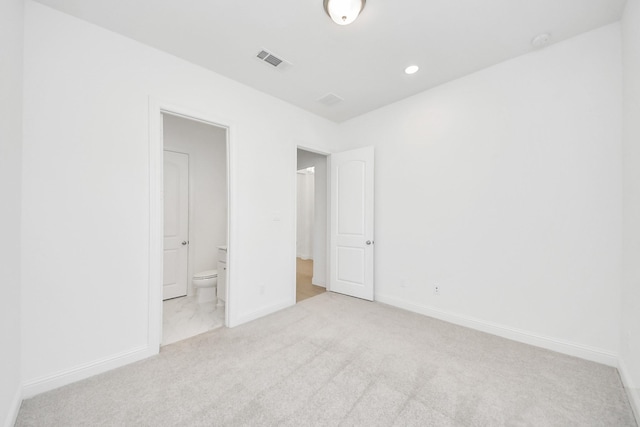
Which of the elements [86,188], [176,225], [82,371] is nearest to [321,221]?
[176,225]

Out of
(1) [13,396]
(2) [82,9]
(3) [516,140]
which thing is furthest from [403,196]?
(1) [13,396]

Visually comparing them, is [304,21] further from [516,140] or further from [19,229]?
[19,229]

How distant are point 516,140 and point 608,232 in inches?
41.0

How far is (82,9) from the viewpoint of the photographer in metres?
1.76

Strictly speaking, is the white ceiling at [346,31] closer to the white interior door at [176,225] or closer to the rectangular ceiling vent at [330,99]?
the rectangular ceiling vent at [330,99]

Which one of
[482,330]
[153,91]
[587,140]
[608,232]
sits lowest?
[482,330]

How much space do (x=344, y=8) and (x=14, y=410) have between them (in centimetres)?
320

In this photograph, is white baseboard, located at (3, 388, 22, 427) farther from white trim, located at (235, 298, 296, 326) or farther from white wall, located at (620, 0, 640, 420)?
white wall, located at (620, 0, 640, 420)

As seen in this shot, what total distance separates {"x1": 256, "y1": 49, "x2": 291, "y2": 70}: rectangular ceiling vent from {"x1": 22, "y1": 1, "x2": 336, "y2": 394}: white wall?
639 mm

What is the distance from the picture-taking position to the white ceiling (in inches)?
69.8

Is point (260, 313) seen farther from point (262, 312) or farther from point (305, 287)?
point (305, 287)

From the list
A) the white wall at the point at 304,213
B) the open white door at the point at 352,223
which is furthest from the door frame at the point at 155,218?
the white wall at the point at 304,213

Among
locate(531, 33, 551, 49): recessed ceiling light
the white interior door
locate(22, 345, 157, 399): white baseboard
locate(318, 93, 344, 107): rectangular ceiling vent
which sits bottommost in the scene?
locate(22, 345, 157, 399): white baseboard

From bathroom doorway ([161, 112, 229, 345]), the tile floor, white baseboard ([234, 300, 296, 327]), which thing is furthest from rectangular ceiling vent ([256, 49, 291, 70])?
the tile floor
